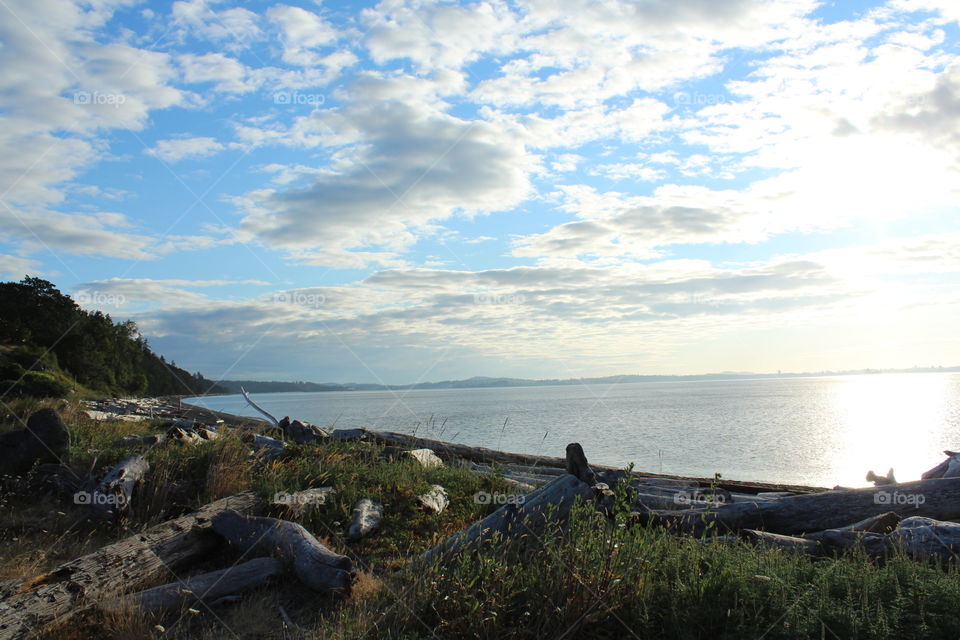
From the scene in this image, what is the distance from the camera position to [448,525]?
872 centimetres

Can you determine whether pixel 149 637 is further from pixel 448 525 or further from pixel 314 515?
pixel 448 525

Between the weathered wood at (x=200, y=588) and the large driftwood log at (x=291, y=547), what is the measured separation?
10.1 inches

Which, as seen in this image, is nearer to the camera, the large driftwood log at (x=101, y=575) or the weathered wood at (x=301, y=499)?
the large driftwood log at (x=101, y=575)

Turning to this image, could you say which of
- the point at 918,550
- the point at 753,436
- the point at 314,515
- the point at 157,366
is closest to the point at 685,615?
the point at 918,550

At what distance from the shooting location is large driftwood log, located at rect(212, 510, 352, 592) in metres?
6.38

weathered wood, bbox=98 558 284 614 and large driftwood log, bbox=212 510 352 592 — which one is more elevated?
large driftwood log, bbox=212 510 352 592

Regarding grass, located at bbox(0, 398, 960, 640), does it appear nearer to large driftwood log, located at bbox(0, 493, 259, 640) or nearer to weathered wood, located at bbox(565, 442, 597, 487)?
large driftwood log, located at bbox(0, 493, 259, 640)

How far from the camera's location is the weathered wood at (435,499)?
9062mm

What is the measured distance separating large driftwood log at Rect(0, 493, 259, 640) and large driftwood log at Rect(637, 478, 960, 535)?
603cm

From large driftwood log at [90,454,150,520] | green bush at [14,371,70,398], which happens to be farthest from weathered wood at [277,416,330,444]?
green bush at [14,371,70,398]

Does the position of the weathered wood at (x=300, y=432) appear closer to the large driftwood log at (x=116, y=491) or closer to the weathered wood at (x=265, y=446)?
the weathered wood at (x=265, y=446)

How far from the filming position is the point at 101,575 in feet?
19.9

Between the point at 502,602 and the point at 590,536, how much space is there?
103cm

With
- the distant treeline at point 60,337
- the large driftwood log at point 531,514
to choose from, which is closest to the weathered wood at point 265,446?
the large driftwood log at point 531,514
